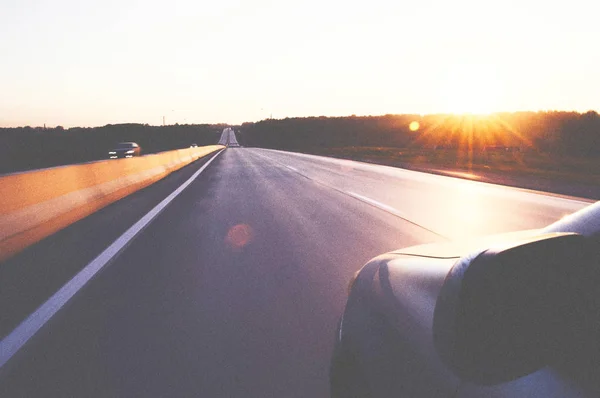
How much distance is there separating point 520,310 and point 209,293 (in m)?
4.54

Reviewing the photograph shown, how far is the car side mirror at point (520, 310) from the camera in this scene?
5.08ft

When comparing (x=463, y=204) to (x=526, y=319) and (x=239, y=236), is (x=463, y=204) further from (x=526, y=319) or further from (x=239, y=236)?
(x=526, y=319)

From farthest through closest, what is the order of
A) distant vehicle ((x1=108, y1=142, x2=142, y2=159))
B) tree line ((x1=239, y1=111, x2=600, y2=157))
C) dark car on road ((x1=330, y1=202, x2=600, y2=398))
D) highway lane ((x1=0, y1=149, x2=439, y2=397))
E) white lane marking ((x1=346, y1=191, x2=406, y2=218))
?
1. tree line ((x1=239, y1=111, x2=600, y2=157))
2. distant vehicle ((x1=108, y1=142, x2=142, y2=159))
3. white lane marking ((x1=346, y1=191, x2=406, y2=218))
4. highway lane ((x1=0, y1=149, x2=439, y2=397))
5. dark car on road ((x1=330, y1=202, x2=600, y2=398))

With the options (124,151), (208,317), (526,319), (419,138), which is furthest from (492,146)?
(419,138)

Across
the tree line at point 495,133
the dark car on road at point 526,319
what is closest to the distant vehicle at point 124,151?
the tree line at point 495,133

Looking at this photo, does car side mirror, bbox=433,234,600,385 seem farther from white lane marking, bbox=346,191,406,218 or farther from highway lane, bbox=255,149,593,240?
white lane marking, bbox=346,191,406,218

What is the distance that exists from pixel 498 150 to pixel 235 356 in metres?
57.4

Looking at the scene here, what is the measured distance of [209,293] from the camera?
5785mm

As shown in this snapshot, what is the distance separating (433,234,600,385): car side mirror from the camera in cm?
155

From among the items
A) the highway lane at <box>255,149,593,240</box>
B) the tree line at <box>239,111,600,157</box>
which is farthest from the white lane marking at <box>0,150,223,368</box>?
the tree line at <box>239,111,600,157</box>

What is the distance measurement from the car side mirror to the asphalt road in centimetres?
211

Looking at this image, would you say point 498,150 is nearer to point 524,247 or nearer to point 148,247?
point 148,247

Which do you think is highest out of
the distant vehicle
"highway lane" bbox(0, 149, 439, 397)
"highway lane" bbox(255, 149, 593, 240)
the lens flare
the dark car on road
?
the dark car on road

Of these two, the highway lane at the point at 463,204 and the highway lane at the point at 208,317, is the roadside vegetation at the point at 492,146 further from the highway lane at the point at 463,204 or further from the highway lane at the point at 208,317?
the highway lane at the point at 208,317
